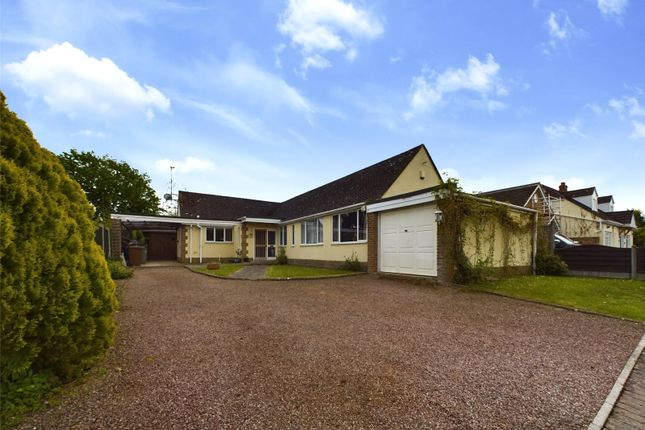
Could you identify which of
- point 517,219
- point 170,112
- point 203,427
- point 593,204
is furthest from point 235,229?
point 593,204

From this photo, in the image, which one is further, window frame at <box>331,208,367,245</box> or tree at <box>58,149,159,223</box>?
tree at <box>58,149,159,223</box>

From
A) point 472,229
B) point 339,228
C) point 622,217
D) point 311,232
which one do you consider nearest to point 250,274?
point 339,228

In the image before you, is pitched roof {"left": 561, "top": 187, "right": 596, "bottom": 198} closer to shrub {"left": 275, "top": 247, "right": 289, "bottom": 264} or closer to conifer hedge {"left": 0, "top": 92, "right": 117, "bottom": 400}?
shrub {"left": 275, "top": 247, "right": 289, "bottom": 264}

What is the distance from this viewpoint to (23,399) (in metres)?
2.42

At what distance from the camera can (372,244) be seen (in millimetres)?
11625

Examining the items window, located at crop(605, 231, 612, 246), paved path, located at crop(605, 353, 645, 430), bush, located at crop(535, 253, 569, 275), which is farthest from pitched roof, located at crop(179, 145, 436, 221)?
window, located at crop(605, 231, 612, 246)

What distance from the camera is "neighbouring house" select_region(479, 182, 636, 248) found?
20.5m

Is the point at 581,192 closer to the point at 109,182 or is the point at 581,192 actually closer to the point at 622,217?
the point at 622,217

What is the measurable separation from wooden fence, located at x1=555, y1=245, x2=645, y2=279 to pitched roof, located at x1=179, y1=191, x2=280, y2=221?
62.2ft

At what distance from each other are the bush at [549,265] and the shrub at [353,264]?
7.06 m

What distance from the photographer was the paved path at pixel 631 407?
2.42m

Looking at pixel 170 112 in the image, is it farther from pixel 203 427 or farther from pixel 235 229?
pixel 203 427

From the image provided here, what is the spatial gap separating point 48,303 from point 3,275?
1.50ft

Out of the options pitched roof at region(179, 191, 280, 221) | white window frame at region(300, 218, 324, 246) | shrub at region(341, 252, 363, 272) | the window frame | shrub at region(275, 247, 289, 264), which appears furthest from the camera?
pitched roof at region(179, 191, 280, 221)
